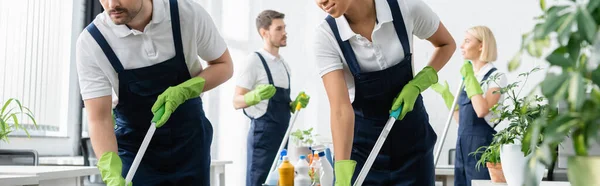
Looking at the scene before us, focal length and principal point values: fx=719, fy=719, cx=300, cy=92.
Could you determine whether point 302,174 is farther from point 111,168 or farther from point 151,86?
point 111,168

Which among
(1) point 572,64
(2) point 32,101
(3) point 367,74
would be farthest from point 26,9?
(1) point 572,64

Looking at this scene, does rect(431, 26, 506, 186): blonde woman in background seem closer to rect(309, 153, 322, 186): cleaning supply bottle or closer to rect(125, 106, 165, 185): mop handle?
rect(309, 153, 322, 186): cleaning supply bottle

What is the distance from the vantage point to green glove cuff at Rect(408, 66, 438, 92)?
2.16m

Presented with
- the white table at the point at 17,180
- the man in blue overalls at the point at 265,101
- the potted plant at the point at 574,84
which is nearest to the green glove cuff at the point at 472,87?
the man in blue overalls at the point at 265,101

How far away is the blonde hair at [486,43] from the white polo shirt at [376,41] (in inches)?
73.3

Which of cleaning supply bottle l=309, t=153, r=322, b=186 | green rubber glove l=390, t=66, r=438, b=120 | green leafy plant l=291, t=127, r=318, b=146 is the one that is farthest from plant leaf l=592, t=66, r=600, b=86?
green leafy plant l=291, t=127, r=318, b=146

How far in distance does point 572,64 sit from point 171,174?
1.73m

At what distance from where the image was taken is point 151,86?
217cm

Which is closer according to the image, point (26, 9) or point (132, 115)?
point (132, 115)

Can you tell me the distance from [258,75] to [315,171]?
1.51 meters

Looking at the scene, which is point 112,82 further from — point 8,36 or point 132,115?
point 8,36

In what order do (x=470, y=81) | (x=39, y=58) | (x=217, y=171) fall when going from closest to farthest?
(x=470, y=81) < (x=217, y=171) < (x=39, y=58)

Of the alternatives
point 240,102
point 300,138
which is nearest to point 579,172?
point 240,102

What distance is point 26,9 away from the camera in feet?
13.7
